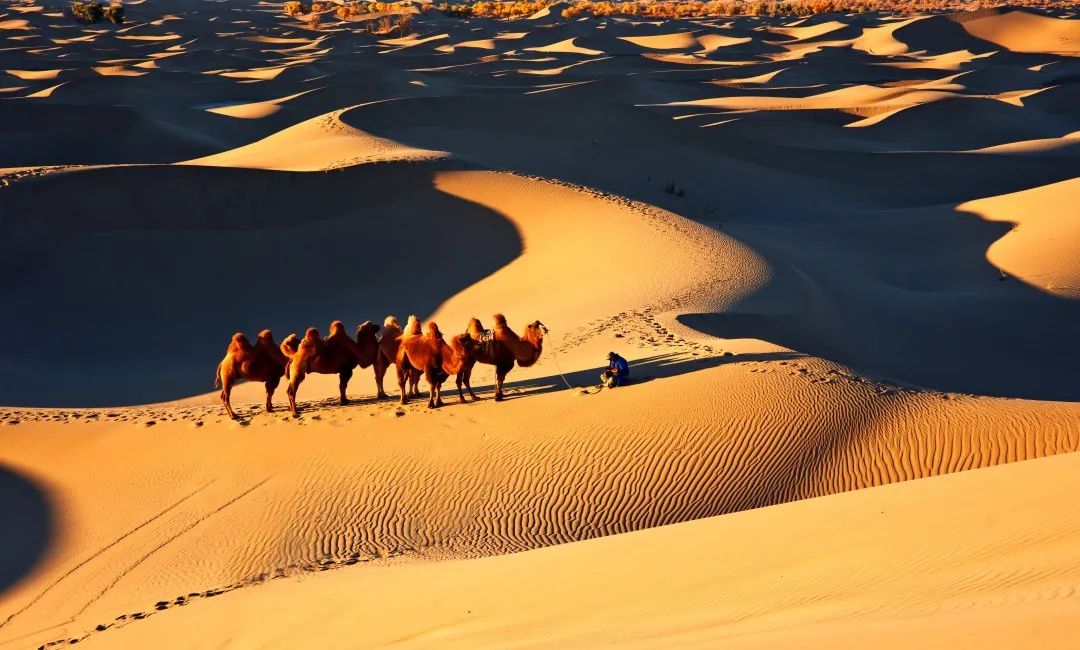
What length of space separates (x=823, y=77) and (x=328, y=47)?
30.2 metres

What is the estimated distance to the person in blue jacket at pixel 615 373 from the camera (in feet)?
30.9

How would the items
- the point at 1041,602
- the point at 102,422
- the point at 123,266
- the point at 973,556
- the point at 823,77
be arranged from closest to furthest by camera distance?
the point at 1041,602, the point at 973,556, the point at 102,422, the point at 123,266, the point at 823,77

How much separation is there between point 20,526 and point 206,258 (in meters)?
10.7

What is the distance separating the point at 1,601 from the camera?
6723 millimetres

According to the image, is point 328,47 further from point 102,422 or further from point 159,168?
point 102,422

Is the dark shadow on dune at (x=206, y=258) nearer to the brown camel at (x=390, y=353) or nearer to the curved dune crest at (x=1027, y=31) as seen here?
the brown camel at (x=390, y=353)

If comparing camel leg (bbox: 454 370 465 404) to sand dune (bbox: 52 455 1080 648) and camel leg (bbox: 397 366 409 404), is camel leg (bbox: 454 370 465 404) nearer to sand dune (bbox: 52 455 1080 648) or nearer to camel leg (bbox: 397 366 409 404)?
camel leg (bbox: 397 366 409 404)

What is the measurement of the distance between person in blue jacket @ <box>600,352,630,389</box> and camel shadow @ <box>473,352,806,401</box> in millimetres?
100

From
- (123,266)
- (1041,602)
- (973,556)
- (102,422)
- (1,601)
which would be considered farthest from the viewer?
(123,266)

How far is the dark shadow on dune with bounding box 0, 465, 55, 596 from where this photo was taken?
7176 millimetres

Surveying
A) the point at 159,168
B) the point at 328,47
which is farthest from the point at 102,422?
the point at 328,47

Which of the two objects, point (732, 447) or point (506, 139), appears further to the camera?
point (506, 139)

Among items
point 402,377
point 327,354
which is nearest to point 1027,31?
point 402,377

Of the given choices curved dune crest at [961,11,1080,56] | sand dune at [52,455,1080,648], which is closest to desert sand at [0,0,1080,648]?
sand dune at [52,455,1080,648]
